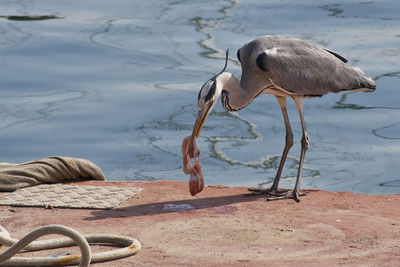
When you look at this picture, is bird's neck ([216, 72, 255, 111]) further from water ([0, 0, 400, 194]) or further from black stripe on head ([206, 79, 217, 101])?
water ([0, 0, 400, 194])

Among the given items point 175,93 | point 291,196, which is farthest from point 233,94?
point 175,93

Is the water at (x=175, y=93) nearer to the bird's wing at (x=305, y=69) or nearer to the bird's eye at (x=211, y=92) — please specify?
the bird's wing at (x=305, y=69)

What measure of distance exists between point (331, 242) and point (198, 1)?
577 inches

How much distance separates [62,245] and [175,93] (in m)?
8.18

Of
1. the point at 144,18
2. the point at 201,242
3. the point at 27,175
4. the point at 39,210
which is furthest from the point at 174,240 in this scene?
the point at 144,18

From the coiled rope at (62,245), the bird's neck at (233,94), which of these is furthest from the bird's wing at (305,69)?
the coiled rope at (62,245)

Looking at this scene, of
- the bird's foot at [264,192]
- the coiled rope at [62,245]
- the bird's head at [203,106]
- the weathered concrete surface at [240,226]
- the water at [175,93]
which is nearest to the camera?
the coiled rope at [62,245]

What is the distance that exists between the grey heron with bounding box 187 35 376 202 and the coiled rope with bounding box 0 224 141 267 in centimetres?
220

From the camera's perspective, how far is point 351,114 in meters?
14.1

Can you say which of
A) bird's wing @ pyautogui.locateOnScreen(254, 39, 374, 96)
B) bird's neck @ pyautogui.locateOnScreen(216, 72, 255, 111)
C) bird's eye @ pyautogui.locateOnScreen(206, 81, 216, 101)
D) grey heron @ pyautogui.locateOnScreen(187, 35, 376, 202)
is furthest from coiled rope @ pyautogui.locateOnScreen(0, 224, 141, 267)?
bird's wing @ pyautogui.locateOnScreen(254, 39, 374, 96)

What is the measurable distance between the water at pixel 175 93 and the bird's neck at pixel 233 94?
2604 mm

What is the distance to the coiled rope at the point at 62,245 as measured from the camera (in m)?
5.72

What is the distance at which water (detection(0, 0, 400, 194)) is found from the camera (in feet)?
40.4

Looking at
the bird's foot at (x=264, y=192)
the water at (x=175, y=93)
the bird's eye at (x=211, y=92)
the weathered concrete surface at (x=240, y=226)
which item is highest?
the bird's eye at (x=211, y=92)
